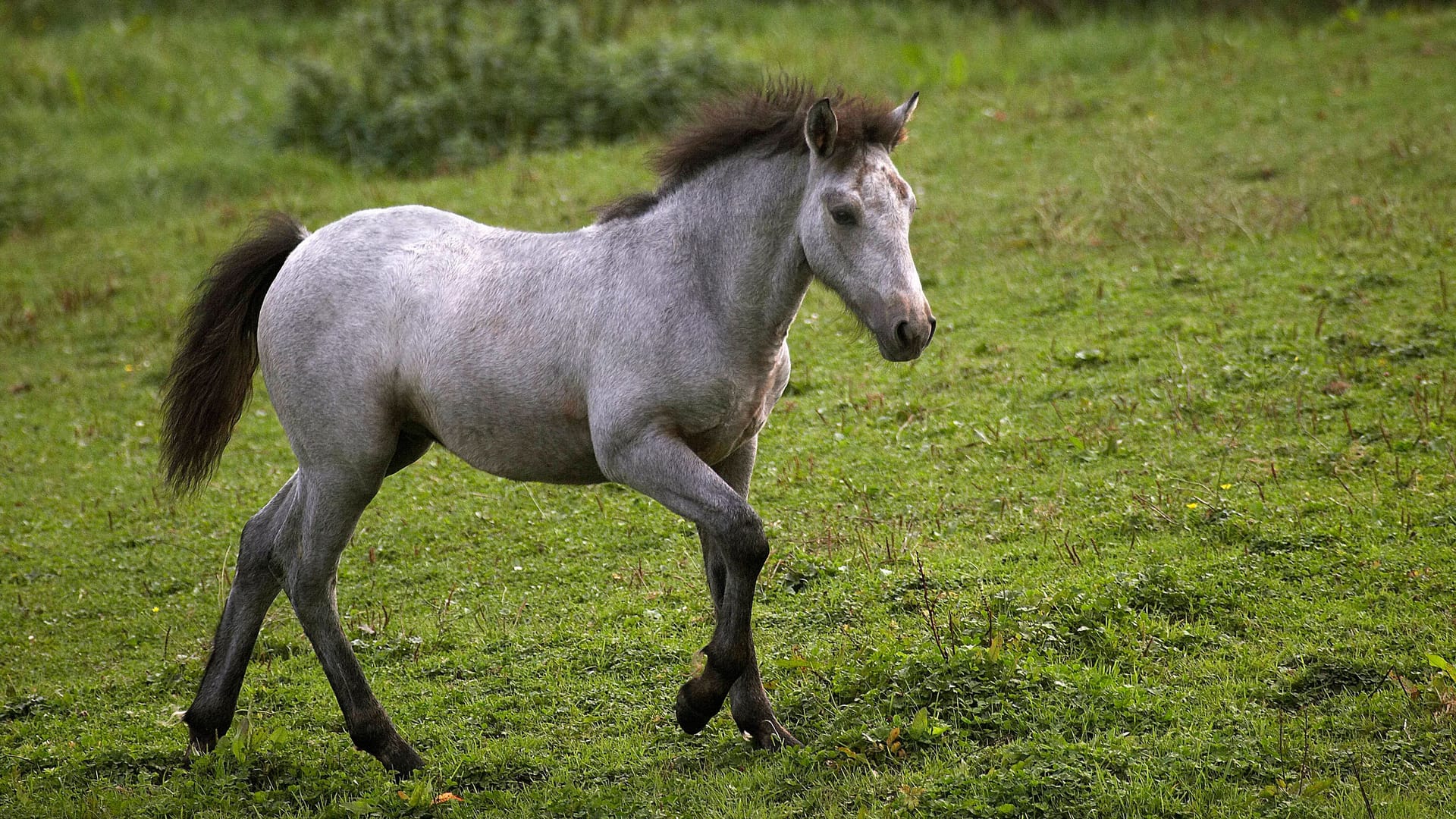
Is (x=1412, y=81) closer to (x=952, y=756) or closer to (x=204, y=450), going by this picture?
(x=952, y=756)

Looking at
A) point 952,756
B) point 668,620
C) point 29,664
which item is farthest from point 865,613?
point 29,664

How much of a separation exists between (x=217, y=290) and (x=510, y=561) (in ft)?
7.60

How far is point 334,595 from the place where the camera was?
5.50m

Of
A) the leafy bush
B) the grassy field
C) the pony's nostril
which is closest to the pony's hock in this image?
the pony's nostril

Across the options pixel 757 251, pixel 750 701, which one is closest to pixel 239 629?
pixel 750 701

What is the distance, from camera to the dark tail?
5.81 meters

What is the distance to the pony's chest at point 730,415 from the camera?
4789mm

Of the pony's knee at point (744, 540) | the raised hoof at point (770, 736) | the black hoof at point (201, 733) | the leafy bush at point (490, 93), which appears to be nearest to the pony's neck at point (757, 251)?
the pony's knee at point (744, 540)

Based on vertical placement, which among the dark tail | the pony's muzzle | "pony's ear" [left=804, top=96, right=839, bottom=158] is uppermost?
"pony's ear" [left=804, top=96, right=839, bottom=158]

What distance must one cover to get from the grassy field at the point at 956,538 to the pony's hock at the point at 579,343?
576mm

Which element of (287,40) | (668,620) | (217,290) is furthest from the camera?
(287,40)

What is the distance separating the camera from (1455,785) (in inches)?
165

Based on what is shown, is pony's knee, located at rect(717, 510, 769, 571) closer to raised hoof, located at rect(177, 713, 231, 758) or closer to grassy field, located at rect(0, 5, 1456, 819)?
grassy field, located at rect(0, 5, 1456, 819)

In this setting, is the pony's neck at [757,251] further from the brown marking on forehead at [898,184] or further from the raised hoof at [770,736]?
the raised hoof at [770,736]
